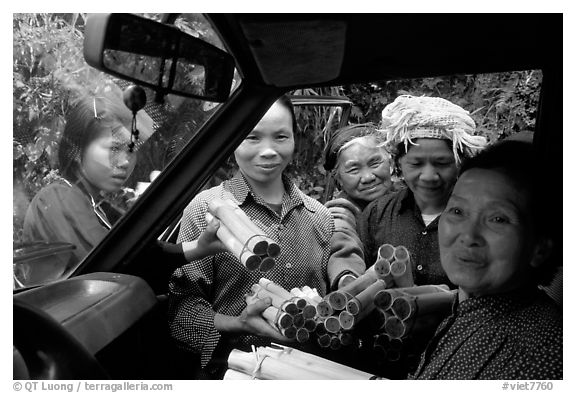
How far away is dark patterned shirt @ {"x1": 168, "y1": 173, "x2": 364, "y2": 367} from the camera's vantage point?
229 centimetres

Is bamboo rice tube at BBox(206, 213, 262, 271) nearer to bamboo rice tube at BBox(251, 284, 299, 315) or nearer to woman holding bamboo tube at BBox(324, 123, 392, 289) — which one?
bamboo rice tube at BBox(251, 284, 299, 315)

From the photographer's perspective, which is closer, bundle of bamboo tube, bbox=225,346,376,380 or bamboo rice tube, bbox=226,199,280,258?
bundle of bamboo tube, bbox=225,346,376,380

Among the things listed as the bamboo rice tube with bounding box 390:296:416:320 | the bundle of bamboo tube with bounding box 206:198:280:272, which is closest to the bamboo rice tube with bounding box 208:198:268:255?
the bundle of bamboo tube with bounding box 206:198:280:272

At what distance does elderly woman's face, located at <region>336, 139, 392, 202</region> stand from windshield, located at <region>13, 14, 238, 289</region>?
831 mm

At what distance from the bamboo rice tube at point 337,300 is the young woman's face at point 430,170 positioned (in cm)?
59

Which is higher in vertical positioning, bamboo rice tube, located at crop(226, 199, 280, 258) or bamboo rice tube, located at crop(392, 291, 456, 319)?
bamboo rice tube, located at crop(226, 199, 280, 258)

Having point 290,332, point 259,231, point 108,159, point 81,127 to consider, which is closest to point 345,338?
point 290,332

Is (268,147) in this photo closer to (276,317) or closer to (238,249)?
(238,249)

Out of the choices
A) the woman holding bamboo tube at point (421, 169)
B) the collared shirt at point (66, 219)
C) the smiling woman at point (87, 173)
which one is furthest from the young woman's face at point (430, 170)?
the collared shirt at point (66, 219)

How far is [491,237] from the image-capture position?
1.77 m

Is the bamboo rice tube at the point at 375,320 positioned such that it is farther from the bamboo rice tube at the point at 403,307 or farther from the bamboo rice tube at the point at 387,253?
the bamboo rice tube at the point at 387,253

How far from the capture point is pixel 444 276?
2.35 m

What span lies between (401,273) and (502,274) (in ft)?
1.70

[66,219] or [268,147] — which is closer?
[66,219]
